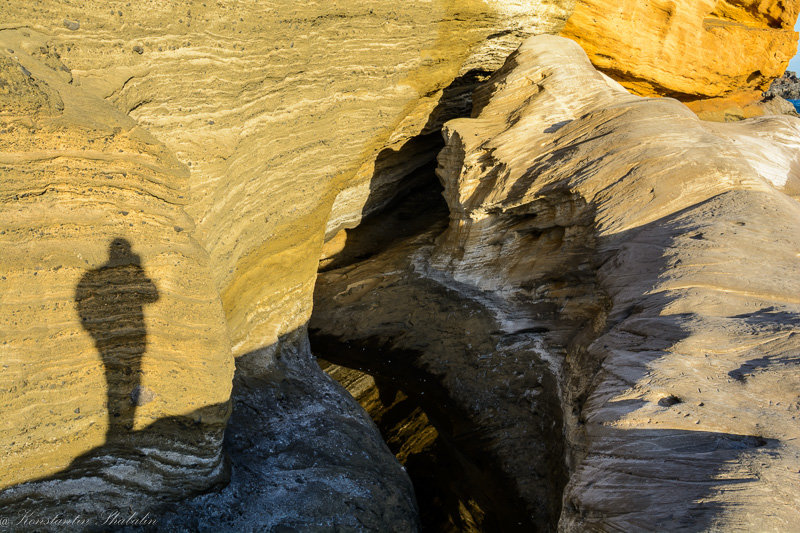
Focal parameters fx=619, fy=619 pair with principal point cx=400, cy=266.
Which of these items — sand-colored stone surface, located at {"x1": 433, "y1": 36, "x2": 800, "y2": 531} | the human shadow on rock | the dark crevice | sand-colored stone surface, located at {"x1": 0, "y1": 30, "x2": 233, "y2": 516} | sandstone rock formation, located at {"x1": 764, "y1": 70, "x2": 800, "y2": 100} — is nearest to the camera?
sand-colored stone surface, located at {"x1": 433, "y1": 36, "x2": 800, "y2": 531}

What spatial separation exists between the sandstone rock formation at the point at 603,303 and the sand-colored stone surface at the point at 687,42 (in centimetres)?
139

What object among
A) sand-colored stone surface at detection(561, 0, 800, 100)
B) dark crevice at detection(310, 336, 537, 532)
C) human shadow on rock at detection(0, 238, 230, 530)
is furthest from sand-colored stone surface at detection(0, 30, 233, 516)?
sand-colored stone surface at detection(561, 0, 800, 100)

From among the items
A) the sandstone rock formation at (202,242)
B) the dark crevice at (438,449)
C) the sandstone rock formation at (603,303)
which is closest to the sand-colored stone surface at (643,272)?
the sandstone rock formation at (603,303)

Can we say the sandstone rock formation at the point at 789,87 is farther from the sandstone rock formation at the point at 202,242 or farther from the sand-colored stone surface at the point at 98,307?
the sand-colored stone surface at the point at 98,307

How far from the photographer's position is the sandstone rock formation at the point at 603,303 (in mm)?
2555

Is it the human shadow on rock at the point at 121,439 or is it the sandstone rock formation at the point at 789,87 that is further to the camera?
the sandstone rock formation at the point at 789,87

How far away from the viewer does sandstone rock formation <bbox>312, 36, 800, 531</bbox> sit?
2555 millimetres

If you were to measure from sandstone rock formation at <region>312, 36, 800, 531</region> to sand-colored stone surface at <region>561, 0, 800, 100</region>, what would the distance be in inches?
54.8

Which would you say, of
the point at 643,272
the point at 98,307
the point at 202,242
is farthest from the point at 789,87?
the point at 98,307

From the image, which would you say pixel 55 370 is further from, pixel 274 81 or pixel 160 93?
pixel 274 81

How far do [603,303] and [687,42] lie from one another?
4934mm

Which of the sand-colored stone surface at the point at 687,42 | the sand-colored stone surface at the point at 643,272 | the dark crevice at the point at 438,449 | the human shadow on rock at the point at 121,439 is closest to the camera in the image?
the sand-colored stone surface at the point at 643,272

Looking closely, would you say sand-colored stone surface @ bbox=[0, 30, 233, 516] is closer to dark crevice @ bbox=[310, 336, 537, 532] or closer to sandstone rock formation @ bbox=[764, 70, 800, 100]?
dark crevice @ bbox=[310, 336, 537, 532]

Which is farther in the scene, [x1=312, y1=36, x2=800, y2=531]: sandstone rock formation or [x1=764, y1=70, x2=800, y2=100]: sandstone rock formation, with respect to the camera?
[x1=764, y1=70, x2=800, y2=100]: sandstone rock formation
